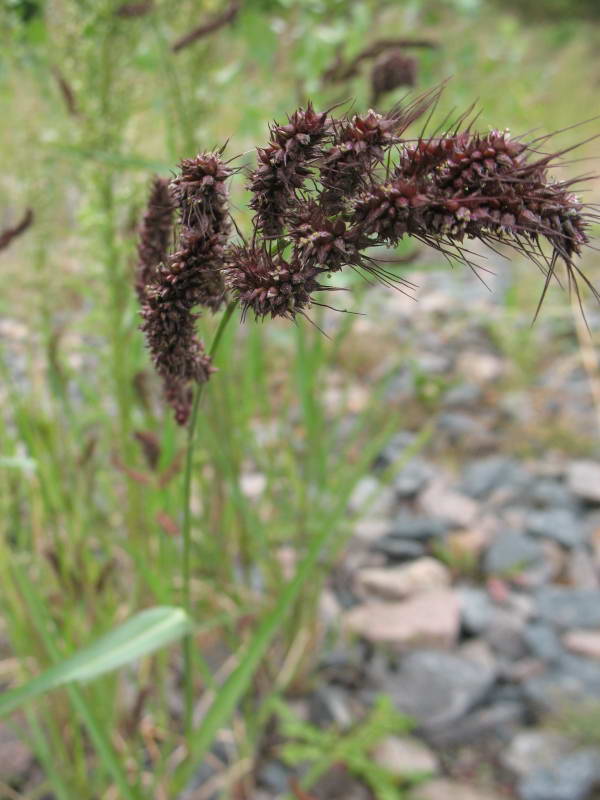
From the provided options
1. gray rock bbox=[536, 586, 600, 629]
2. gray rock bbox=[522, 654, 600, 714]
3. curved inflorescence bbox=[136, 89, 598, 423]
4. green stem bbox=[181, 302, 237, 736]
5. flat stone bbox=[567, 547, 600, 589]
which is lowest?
gray rock bbox=[522, 654, 600, 714]

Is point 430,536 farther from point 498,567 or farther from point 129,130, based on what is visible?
point 129,130

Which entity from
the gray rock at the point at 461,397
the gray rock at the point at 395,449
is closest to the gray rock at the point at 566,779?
the gray rock at the point at 395,449

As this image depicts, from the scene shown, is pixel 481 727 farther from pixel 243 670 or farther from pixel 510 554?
pixel 243 670

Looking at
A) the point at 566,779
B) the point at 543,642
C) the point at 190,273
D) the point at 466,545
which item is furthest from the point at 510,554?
the point at 190,273

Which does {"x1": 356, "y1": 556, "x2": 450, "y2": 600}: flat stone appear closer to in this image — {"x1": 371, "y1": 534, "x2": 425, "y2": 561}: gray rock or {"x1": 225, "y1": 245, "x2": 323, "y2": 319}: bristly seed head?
{"x1": 371, "y1": 534, "x2": 425, "y2": 561}: gray rock

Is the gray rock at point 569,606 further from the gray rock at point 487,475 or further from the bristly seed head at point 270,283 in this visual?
the bristly seed head at point 270,283

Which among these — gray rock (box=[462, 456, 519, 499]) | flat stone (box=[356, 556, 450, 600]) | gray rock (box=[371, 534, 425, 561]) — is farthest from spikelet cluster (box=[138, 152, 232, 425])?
gray rock (box=[462, 456, 519, 499])
